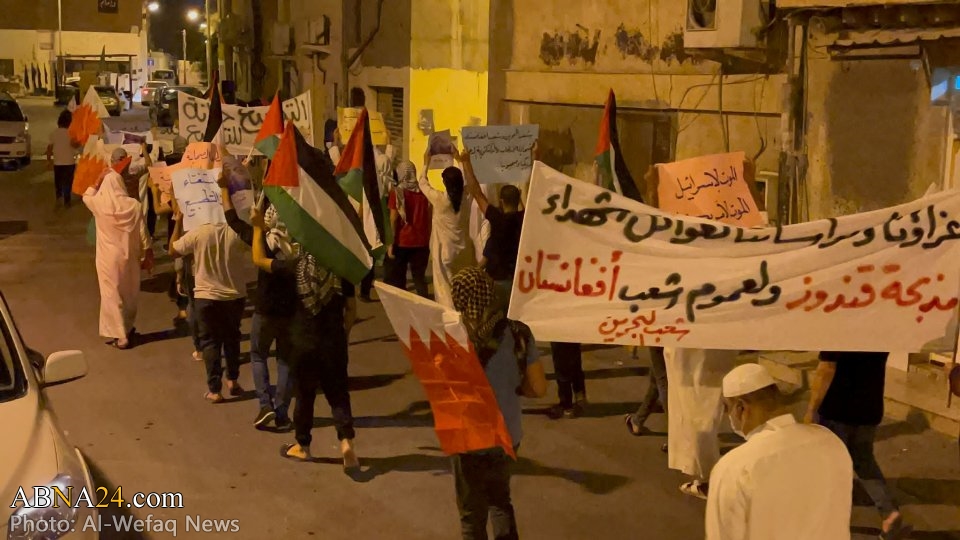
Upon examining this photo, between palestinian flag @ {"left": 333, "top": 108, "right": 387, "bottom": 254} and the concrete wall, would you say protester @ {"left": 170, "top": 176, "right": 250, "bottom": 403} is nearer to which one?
palestinian flag @ {"left": 333, "top": 108, "right": 387, "bottom": 254}

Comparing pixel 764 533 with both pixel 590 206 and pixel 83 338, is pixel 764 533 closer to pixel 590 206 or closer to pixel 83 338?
pixel 590 206

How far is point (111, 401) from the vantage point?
9.55 metres

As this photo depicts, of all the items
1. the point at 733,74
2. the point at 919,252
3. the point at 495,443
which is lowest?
the point at 495,443

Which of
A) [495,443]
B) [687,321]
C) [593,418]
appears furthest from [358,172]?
[687,321]

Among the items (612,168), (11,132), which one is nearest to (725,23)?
(612,168)

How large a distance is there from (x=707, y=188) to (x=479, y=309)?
3561 millimetres

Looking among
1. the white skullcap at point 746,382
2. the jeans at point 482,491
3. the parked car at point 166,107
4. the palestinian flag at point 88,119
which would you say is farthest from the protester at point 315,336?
the parked car at point 166,107

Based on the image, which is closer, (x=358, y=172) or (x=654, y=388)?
(x=654, y=388)

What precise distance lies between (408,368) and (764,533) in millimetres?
7293

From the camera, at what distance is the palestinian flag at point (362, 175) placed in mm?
9211

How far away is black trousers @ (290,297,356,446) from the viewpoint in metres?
7.67

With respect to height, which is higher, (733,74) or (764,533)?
(733,74)

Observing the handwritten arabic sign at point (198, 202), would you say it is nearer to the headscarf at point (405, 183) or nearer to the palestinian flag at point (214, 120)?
the palestinian flag at point (214, 120)

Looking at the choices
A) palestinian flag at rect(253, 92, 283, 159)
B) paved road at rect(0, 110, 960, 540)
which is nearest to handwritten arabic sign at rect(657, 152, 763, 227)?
paved road at rect(0, 110, 960, 540)
